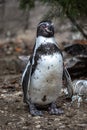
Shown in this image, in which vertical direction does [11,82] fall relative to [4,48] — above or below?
above

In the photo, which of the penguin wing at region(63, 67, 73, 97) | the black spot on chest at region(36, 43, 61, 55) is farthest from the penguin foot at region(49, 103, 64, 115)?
the black spot on chest at region(36, 43, 61, 55)

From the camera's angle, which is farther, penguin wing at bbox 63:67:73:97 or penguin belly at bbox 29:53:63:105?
penguin wing at bbox 63:67:73:97

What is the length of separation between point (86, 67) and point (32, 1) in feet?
3.61

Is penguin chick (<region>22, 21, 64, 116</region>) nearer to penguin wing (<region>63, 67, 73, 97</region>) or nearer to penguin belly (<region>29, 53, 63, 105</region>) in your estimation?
penguin belly (<region>29, 53, 63, 105</region>)

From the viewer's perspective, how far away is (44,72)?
4172 mm

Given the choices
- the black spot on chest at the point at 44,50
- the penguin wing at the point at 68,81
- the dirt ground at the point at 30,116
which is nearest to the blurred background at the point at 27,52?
the dirt ground at the point at 30,116

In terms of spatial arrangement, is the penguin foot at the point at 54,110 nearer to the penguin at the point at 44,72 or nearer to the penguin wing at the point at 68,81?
the penguin at the point at 44,72

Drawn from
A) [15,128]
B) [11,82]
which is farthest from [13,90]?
[15,128]

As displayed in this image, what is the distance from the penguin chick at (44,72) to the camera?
4164 mm

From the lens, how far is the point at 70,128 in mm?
3996

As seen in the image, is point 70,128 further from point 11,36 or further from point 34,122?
point 11,36

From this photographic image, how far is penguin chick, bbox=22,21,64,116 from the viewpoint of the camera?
4.16 m

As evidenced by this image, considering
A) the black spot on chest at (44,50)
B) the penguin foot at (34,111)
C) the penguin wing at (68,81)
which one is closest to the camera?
the black spot on chest at (44,50)

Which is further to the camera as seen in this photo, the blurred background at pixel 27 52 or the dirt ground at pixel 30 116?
the blurred background at pixel 27 52
